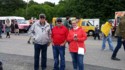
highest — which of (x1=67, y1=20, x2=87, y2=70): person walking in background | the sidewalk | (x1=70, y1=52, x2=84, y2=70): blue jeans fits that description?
(x1=67, y1=20, x2=87, y2=70): person walking in background

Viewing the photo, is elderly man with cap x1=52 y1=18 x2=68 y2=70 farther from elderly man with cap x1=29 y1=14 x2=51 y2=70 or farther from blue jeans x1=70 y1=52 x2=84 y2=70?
blue jeans x1=70 y1=52 x2=84 y2=70

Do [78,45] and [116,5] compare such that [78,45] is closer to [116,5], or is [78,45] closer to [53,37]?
[53,37]

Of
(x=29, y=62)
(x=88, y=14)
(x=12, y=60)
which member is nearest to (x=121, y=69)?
(x=29, y=62)

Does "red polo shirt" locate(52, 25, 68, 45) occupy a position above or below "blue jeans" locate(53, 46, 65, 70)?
above

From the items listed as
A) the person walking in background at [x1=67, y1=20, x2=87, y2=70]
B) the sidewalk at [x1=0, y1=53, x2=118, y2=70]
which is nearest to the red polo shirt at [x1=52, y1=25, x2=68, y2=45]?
the person walking in background at [x1=67, y1=20, x2=87, y2=70]

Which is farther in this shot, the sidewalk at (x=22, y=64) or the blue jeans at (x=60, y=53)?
the sidewalk at (x=22, y=64)

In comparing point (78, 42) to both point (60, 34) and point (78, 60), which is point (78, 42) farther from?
point (60, 34)

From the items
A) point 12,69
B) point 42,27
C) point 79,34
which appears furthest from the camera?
point 12,69

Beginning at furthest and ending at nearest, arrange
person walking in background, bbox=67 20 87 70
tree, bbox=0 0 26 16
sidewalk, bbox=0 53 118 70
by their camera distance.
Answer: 1. tree, bbox=0 0 26 16
2. sidewalk, bbox=0 53 118 70
3. person walking in background, bbox=67 20 87 70

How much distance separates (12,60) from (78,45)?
162 inches

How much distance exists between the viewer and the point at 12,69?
10.6 meters

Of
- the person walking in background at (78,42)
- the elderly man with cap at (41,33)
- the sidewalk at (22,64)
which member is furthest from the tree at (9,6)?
the person walking in background at (78,42)

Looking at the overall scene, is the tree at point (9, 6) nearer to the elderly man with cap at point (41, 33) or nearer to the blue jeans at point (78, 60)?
the elderly man with cap at point (41, 33)

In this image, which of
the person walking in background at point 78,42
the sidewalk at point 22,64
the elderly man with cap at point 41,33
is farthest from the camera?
the sidewalk at point 22,64
